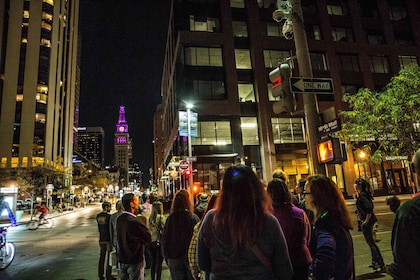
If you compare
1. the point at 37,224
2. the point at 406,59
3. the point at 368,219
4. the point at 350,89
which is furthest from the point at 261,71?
the point at 368,219

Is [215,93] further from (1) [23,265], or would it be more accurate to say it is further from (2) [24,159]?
(2) [24,159]

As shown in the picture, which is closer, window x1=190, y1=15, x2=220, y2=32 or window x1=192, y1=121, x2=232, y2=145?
window x1=192, y1=121, x2=232, y2=145

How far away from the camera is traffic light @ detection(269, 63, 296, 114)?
563cm

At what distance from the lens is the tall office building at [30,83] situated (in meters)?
61.0

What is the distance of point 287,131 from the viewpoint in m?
35.2

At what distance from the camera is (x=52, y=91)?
224 ft

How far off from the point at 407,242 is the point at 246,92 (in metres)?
35.2

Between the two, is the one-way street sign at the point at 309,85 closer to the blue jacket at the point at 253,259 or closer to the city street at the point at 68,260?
the blue jacket at the point at 253,259

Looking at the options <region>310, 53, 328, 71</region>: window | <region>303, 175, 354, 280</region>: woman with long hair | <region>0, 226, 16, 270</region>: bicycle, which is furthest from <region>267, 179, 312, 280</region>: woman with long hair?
<region>310, 53, 328, 71</region>: window

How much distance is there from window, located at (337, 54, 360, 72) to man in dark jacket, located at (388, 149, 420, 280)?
40674mm

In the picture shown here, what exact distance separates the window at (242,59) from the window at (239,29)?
2.35m

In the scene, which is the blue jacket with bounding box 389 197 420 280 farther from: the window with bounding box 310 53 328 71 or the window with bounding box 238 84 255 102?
the window with bounding box 310 53 328 71

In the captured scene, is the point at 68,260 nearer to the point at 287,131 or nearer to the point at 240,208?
the point at 240,208

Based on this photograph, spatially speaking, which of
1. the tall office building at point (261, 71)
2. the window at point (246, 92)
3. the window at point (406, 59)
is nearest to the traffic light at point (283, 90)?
the tall office building at point (261, 71)
